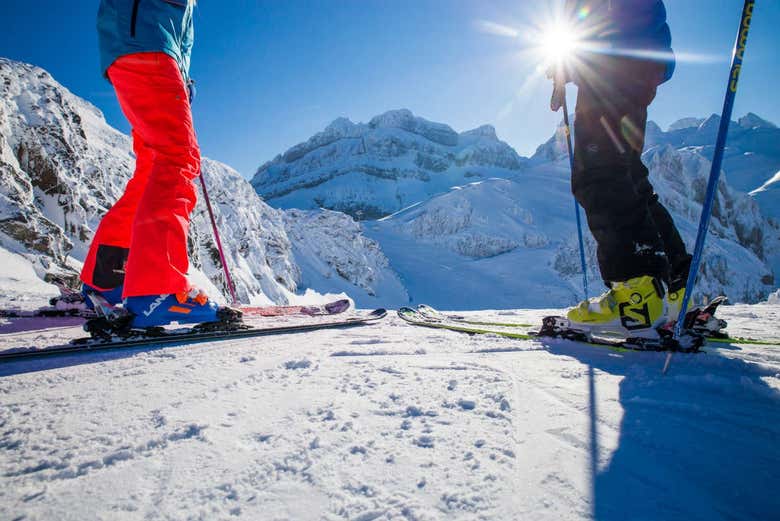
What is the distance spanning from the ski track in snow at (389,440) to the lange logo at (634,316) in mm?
369

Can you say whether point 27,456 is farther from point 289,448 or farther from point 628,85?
point 628,85

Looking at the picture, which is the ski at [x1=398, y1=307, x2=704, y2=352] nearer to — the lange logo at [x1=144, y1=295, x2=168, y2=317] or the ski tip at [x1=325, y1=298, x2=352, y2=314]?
the ski tip at [x1=325, y1=298, x2=352, y2=314]

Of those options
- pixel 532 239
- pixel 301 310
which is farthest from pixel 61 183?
pixel 532 239

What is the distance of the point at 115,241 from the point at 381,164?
7830 cm

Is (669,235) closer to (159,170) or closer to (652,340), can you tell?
(652,340)

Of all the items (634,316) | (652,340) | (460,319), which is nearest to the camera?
(652,340)

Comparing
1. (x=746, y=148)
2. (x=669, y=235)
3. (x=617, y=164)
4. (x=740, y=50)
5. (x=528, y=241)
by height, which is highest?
(x=746, y=148)

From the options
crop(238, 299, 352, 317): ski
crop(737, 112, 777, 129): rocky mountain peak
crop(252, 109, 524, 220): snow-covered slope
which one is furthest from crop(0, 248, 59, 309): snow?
crop(737, 112, 777, 129): rocky mountain peak

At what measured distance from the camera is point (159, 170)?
1.75 metres

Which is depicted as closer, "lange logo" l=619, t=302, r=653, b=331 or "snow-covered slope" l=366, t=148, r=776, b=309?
"lange logo" l=619, t=302, r=653, b=331

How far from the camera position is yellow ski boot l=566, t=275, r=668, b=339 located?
5.25 ft

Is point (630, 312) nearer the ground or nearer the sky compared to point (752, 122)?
nearer the ground

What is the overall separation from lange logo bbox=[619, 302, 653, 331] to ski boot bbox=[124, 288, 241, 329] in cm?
200

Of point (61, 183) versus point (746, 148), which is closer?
point (61, 183)
